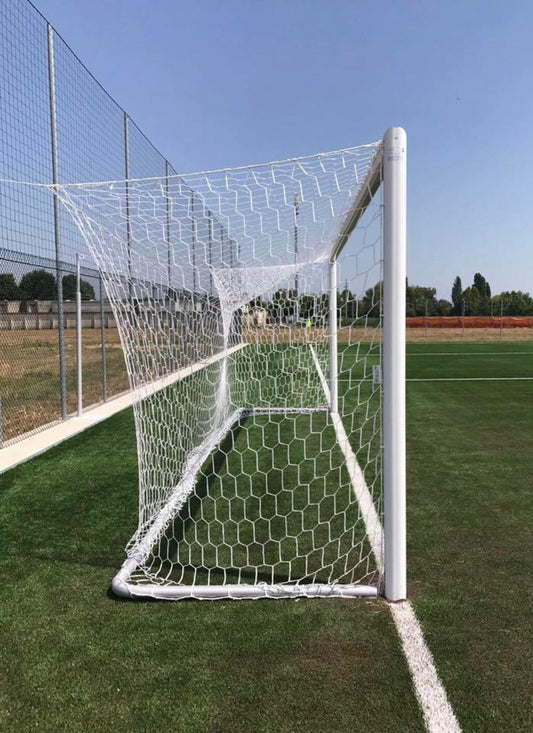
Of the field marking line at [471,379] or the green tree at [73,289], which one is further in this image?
the field marking line at [471,379]

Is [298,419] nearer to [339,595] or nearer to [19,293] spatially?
[19,293]

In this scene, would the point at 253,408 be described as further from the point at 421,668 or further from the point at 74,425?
the point at 421,668

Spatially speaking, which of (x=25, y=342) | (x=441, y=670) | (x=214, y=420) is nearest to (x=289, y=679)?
(x=441, y=670)

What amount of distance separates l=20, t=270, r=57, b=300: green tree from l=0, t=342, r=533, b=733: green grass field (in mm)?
3241

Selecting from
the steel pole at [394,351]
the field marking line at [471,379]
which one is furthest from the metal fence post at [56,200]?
the field marking line at [471,379]

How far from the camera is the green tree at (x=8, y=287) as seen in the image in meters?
5.86

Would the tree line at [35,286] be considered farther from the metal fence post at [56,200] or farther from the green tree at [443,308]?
the green tree at [443,308]

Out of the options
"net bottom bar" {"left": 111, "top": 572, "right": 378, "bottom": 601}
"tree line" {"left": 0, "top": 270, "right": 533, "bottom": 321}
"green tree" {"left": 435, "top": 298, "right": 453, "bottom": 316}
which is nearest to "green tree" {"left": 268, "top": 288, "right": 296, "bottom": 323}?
"tree line" {"left": 0, "top": 270, "right": 533, "bottom": 321}

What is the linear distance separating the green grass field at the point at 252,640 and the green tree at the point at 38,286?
3.24 metres

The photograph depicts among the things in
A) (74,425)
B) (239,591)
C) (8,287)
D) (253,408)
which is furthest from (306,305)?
(239,591)

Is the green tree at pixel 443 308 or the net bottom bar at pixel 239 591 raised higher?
the green tree at pixel 443 308

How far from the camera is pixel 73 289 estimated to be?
766 centimetres

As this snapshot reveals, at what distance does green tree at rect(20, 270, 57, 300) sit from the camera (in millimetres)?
6477

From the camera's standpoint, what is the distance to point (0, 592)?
2727mm
